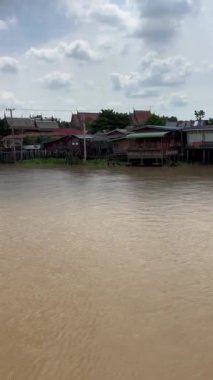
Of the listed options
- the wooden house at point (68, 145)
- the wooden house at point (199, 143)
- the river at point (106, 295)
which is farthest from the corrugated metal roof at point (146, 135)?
the river at point (106, 295)

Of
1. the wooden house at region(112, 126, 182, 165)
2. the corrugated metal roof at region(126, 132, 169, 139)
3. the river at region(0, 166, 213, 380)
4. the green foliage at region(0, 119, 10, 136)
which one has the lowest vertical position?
the river at region(0, 166, 213, 380)

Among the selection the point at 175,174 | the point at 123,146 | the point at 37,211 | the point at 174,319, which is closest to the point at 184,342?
the point at 174,319

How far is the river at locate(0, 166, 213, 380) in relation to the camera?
512 centimetres

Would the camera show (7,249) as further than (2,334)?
Yes

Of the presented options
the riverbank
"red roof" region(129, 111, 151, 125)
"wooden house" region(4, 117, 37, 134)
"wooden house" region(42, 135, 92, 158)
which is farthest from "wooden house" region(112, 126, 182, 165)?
"wooden house" region(4, 117, 37, 134)

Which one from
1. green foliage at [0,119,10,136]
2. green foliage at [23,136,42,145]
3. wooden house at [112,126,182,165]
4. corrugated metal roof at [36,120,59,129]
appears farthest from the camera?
corrugated metal roof at [36,120,59,129]

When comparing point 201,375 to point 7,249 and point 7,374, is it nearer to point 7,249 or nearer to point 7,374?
point 7,374

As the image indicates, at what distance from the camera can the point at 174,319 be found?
6.27m

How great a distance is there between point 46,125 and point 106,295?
63.0 m

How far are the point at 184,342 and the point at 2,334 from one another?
7.66ft

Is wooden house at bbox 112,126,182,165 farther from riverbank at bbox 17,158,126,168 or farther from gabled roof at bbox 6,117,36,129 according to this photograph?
gabled roof at bbox 6,117,36,129

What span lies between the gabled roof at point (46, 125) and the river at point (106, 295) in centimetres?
5356

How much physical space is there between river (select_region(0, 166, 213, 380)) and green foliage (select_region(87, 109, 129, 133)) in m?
37.6

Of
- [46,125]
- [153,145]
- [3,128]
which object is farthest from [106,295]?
[46,125]
